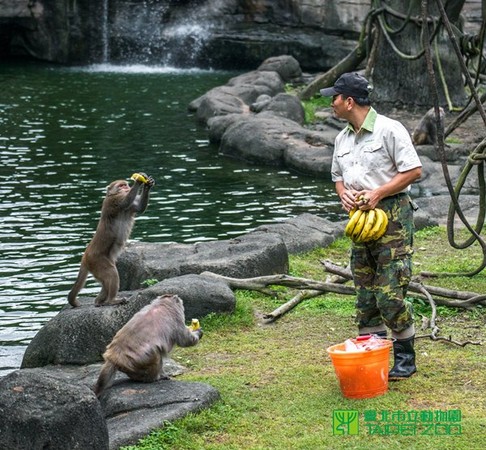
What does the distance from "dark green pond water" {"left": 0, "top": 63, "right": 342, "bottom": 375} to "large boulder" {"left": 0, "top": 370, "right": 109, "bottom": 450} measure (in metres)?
3.62

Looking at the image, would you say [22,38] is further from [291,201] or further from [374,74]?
[291,201]

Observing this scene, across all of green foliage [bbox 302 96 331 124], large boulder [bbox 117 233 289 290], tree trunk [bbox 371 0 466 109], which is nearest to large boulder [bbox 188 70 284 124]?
green foliage [bbox 302 96 331 124]

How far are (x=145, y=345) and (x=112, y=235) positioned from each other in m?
2.56

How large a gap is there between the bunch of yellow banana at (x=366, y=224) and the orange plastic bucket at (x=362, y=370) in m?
0.71

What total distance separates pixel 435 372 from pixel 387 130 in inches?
70.3

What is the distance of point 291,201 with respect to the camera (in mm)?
16750

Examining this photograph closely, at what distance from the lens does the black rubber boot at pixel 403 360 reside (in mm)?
7547

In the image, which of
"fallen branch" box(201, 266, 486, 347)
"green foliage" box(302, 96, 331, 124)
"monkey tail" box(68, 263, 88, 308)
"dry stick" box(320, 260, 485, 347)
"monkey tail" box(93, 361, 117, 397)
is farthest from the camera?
"green foliage" box(302, 96, 331, 124)

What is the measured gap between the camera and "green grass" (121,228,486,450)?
21.7ft

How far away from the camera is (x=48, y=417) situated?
6.03m

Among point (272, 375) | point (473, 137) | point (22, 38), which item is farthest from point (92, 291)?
point (22, 38)

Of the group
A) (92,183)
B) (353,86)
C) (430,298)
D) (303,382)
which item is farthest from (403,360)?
(92,183)

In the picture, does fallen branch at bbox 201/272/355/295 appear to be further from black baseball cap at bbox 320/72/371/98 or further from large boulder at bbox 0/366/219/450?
large boulder at bbox 0/366/219/450

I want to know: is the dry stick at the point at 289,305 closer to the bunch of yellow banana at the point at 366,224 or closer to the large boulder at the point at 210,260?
the large boulder at the point at 210,260
